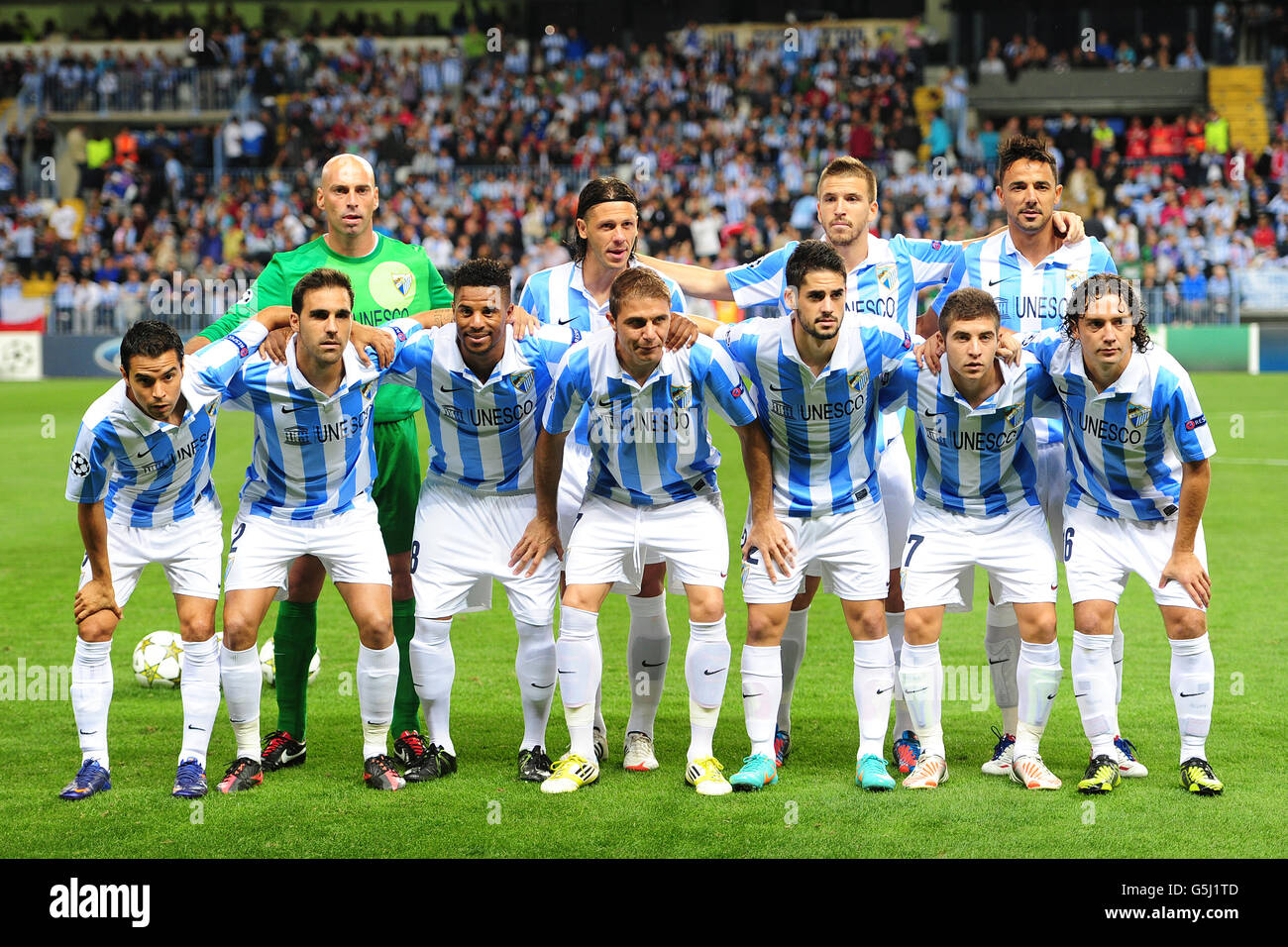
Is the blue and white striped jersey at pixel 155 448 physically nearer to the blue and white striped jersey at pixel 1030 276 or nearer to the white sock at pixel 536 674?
the white sock at pixel 536 674

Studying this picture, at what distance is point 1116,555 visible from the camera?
525cm

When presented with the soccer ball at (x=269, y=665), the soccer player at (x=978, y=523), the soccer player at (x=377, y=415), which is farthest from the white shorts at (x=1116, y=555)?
the soccer ball at (x=269, y=665)

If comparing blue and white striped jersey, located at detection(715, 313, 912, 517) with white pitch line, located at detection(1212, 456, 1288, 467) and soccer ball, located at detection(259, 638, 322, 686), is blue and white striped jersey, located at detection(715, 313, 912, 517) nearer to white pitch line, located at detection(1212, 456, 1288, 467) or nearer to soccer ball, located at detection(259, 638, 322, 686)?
soccer ball, located at detection(259, 638, 322, 686)

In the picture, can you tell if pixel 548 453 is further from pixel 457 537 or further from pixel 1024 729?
pixel 1024 729

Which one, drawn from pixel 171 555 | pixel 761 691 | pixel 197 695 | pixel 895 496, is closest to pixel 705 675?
pixel 761 691

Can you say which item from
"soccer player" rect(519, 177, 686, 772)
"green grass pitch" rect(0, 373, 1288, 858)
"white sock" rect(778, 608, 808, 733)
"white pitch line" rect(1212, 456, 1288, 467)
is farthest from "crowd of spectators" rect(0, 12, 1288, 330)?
"white sock" rect(778, 608, 808, 733)

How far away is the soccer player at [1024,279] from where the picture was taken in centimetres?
567

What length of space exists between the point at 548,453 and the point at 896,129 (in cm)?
2506

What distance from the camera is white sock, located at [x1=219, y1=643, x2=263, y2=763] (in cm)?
528

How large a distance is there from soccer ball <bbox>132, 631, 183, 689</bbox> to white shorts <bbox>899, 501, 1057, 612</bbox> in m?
3.74

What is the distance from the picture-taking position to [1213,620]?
8.01 metres

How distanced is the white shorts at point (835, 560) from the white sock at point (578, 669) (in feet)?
2.06

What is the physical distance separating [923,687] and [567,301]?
215 cm

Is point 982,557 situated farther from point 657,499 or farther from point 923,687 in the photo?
point 657,499
